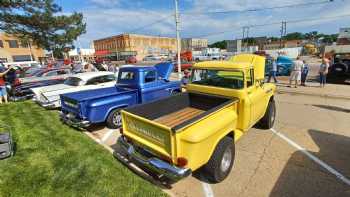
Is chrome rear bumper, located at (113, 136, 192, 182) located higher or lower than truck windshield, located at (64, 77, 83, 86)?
lower

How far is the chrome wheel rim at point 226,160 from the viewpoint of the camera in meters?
3.53

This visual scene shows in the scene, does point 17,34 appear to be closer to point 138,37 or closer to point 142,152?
point 142,152

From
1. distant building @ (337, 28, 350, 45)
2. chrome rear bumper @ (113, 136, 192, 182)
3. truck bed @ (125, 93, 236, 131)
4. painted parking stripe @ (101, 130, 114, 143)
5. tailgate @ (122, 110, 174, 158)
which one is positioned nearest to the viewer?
chrome rear bumper @ (113, 136, 192, 182)

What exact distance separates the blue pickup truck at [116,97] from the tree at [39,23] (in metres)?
8.92

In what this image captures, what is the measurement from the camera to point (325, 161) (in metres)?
4.05

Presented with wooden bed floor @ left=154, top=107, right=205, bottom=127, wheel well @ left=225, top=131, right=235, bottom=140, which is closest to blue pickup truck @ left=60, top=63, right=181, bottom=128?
wooden bed floor @ left=154, top=107, right=205, bottom=127

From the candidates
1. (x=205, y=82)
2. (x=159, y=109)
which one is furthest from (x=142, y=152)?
(x=205, y=82)

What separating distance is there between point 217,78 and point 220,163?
7.52 feet

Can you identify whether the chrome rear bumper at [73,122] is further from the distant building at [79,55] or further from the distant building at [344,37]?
the distant building at [79,55]

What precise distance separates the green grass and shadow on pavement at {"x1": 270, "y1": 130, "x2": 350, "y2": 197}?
7.06 ft

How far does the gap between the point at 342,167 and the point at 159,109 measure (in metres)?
3.78

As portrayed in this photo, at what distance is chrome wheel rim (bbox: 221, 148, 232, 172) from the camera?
3534 millimetres

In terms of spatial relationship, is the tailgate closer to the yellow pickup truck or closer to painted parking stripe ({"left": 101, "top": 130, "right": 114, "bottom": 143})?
the yellow pickup truck

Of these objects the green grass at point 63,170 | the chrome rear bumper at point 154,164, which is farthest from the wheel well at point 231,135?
the green grass at point 63,170
